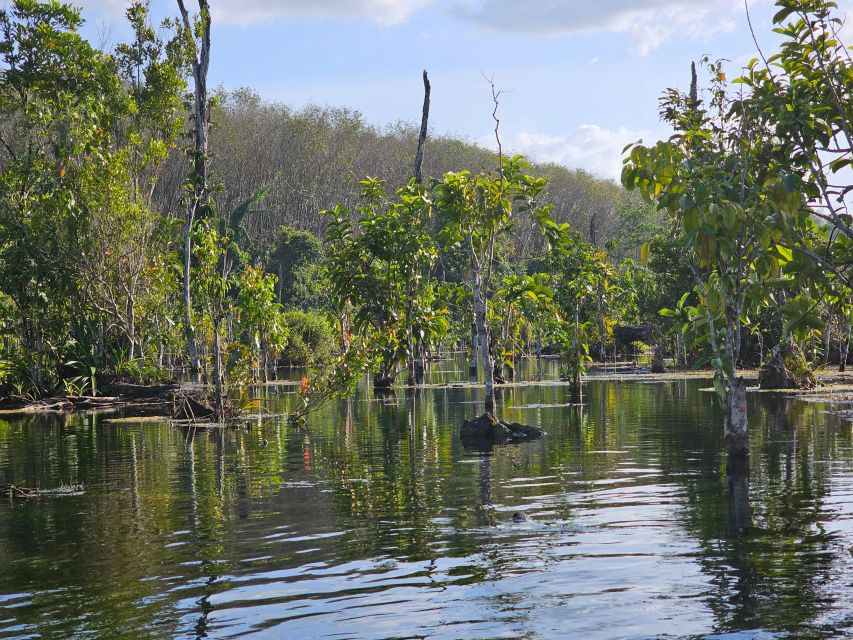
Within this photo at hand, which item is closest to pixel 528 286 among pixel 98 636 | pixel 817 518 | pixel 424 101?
pixel 817 518

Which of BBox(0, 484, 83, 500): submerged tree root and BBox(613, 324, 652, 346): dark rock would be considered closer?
BBox(0, 484, 83, 500): submerged tree root

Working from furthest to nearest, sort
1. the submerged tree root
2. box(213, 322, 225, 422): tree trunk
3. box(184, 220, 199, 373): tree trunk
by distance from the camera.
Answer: box(184, 220, 199, 373): tree trunk, box(213, 322, 225, 422): tree trunk, the submerged tree root

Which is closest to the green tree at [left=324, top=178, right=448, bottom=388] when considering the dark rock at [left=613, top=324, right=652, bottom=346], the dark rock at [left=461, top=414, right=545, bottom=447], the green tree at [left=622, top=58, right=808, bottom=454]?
the dark rock at [left=461, top=414, right=545, bottom=447]

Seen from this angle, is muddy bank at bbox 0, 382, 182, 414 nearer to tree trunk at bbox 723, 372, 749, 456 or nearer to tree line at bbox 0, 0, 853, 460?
tree line at bbox 0, 0, 853, 460

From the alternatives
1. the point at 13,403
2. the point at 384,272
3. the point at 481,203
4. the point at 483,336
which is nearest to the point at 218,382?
the point at 483,336

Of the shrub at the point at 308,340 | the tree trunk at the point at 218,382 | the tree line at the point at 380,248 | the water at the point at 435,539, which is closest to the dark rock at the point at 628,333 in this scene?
the tree line at the point at 380,248

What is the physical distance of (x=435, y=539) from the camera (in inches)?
427

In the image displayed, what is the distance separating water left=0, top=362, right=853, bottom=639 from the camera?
7.95m

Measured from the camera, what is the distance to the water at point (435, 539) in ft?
26.1

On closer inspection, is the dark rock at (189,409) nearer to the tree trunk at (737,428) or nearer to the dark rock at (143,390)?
the dark rock at (143,390)

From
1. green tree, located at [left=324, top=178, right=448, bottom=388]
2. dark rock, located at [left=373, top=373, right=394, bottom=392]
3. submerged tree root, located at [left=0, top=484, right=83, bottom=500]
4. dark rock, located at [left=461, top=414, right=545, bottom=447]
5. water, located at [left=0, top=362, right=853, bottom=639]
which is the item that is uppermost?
green tree, located at [left=324, top=178, right=448, bottom=388]

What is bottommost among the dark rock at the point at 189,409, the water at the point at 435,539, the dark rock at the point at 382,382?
the water at the point at 435,539

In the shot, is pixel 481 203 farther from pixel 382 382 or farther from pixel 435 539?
pixel 382 382

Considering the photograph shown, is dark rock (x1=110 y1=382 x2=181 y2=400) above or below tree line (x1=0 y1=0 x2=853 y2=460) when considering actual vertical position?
below
